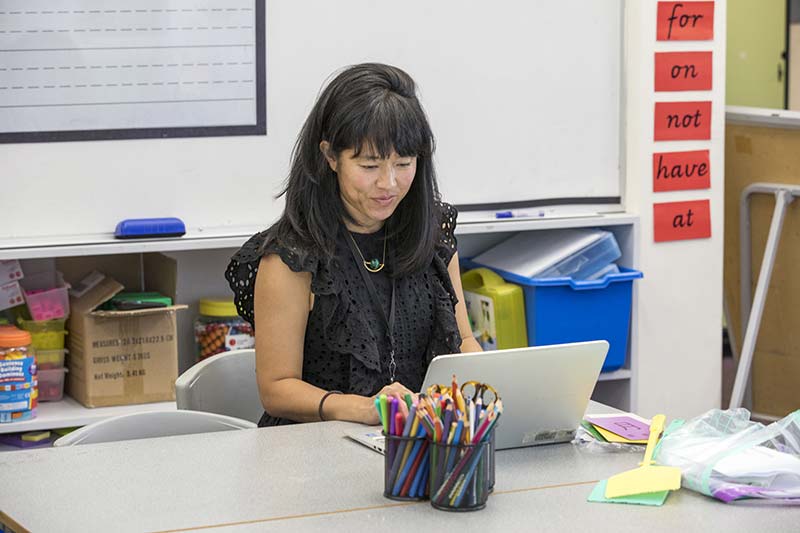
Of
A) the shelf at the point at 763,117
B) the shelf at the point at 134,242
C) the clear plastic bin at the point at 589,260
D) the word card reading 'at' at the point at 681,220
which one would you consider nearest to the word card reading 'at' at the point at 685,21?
the shelf at the point at 763,117

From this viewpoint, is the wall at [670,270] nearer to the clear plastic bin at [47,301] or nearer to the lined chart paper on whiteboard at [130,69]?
the lined chart paper on whiteboard at [130,69]

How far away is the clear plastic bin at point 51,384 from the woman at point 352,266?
950 mm

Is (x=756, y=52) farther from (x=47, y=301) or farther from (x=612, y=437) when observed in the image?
(x=612, y=437)

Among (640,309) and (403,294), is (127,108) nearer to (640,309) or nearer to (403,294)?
(403,294)

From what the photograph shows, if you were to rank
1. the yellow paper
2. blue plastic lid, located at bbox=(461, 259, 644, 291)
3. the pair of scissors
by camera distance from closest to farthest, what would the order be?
the pair of scissors, the yellow paper, blue plastic lid, located at bbox=(461, 259, 644, 291)

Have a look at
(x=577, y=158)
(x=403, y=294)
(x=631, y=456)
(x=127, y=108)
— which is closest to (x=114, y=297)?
(x=127, y=108)

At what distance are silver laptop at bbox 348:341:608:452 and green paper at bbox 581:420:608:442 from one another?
0.18 ft

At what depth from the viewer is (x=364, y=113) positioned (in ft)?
6.91

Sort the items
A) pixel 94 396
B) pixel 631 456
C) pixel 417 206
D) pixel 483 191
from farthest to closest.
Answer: pixel 483 191
pixel 94 396
pixel 417 206
pixel 631 456

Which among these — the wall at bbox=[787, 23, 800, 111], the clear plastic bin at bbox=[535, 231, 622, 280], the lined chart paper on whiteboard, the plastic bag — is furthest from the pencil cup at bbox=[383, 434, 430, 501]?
the wall at bbox=[787, 23, 800, 111]

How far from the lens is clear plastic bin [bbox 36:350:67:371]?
3012 mm

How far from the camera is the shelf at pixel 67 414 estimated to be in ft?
9.42

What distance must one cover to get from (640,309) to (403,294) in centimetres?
151

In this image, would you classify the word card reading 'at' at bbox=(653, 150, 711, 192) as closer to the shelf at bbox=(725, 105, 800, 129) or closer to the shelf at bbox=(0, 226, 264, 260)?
the shelf at bbox=(725, 105, 800, 129)
